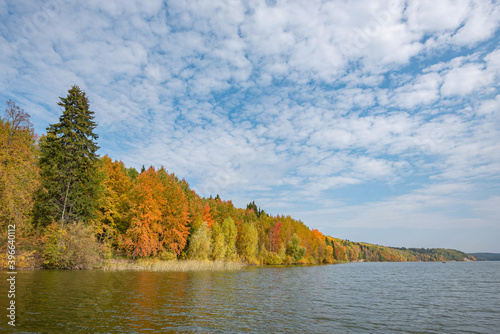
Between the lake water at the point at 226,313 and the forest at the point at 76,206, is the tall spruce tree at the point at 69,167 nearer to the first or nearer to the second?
the forest at the point at 76,206

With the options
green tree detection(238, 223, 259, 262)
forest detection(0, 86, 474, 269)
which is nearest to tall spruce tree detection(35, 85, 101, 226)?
forest detection(0, 86, 474, 269)

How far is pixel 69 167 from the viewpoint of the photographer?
47.6 meters

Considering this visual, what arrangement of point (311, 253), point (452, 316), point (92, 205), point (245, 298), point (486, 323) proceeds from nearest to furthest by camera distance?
1. point (486, 323)
2. point (452, 316)
3. point (245, 298)
4. point (92, 205)
5. point (311, 253)

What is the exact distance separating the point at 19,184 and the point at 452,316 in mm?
51737

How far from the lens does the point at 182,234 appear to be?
220 feet

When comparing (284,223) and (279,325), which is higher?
(284,223)

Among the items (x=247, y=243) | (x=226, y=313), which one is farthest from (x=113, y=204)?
(x=226, y=313)

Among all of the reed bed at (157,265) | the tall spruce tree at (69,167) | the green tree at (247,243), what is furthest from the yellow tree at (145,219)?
the green tree at (247,243)

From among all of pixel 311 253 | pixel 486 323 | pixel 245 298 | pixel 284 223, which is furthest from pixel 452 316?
pixel 311 253

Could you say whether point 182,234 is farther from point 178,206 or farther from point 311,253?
point 311,253

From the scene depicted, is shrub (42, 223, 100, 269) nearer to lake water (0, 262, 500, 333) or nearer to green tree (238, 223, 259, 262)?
lake water (0, 262, 500, 333)

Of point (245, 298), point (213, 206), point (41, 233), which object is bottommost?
point (245, 298)

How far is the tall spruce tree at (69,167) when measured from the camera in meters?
45.6

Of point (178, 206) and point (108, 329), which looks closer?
point (108, 329)
